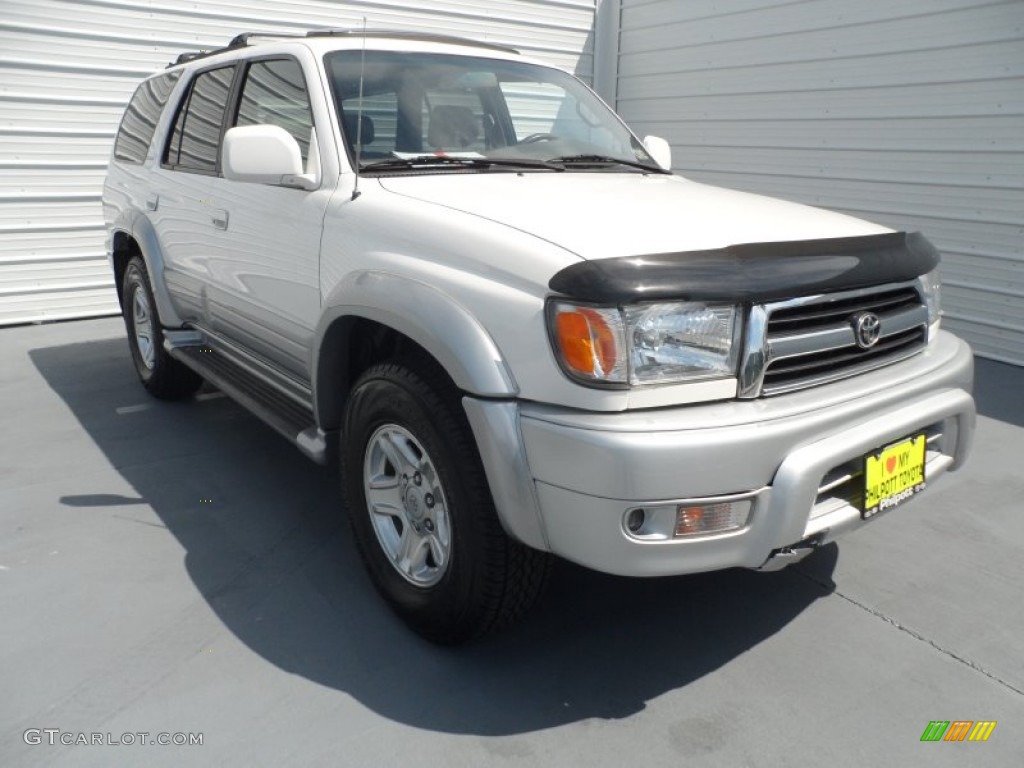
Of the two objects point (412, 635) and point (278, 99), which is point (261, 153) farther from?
point (412, 635)

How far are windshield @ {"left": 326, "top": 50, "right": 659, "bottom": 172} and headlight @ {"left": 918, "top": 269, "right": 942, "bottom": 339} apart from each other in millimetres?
1241

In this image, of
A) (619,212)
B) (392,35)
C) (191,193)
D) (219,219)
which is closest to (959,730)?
(619,212)

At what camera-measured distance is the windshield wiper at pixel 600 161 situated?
128 inches

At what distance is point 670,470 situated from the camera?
6.47 feet

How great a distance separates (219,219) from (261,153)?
2.99ft

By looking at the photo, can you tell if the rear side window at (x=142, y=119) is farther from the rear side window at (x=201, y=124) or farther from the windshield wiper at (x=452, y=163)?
the windshield wiper at (x=452, y=163)

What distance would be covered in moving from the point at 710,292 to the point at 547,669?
1204 millimetres

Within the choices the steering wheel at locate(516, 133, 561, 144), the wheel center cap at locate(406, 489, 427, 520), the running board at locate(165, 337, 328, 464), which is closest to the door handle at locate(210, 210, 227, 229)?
the running board at locate(165, 337, 328, 464)

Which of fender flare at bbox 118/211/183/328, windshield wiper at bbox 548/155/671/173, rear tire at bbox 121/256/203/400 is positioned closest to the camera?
windshield wiper at bbox 548/155/671/173

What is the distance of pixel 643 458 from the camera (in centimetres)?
196

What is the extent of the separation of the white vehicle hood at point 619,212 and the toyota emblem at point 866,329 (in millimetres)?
259

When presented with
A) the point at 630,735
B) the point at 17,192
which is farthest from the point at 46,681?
the point at 17,192

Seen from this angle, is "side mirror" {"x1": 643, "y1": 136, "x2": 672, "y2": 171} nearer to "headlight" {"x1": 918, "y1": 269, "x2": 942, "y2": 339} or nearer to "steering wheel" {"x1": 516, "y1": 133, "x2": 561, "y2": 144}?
"steering wheel" {"x1": 516, "y1": 133, "x2": 561, "y2": 144}

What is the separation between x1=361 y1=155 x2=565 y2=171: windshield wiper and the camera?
2.91 metres
